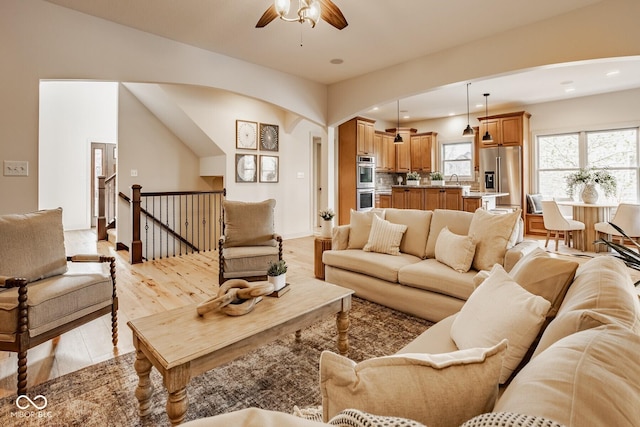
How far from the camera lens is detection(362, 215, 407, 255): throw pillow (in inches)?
132

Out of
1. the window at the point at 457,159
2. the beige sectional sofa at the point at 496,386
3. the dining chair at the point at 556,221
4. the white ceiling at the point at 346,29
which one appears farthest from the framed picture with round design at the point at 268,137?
the beige sectional sofa at the point at 496,386

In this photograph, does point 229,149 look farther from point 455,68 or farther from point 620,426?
point 620,426

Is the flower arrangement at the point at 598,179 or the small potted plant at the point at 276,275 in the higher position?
the flower arrangement at the point at 598,179

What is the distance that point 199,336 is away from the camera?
1.60 metres

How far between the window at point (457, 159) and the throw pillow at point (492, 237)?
5704 mm

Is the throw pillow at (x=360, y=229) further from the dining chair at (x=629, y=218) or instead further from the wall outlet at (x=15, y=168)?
the dining chair at (x=629, y=218)

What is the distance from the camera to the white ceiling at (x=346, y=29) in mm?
3055

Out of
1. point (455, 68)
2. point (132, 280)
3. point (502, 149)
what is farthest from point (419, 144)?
point (132, 280)

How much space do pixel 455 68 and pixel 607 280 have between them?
3.56 metres

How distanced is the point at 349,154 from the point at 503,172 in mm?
3354

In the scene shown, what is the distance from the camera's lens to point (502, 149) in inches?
274

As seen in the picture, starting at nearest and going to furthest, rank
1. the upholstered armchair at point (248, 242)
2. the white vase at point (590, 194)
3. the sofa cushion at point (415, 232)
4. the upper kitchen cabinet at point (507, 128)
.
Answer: the sofa cushion at point (415, 232)
the upholstered armchair at point (248, 242)
the white vase at point (590, 194)
the upper kitchen cabinet at point (507, 128)

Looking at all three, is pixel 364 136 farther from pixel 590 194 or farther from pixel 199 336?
pixel 199 336

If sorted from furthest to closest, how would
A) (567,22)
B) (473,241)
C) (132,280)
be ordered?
1. (132,280)
2. (567,22)
3. (473,241)
